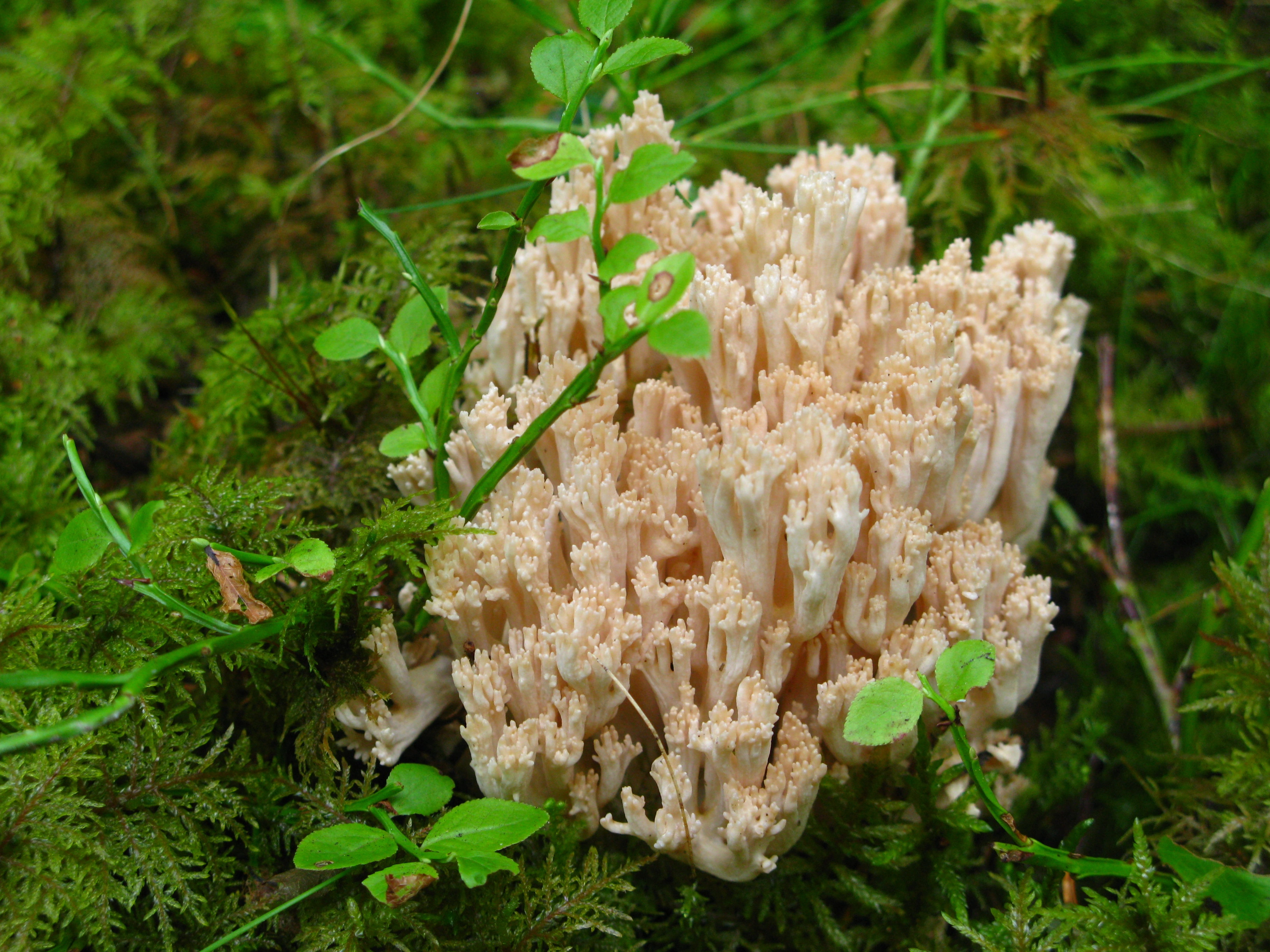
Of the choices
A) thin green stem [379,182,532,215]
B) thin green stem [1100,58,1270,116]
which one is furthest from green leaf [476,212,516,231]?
thin green stem [1100,58,1270,116]

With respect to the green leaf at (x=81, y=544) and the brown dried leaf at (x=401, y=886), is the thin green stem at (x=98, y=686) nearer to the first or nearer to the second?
the green leaf at (x=81, y=544)

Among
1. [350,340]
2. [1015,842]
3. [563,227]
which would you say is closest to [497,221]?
[563,227]

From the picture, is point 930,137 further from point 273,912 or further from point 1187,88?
point 273,912

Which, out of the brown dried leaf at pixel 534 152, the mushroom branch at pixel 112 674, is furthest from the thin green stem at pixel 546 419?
the mushroom branch at pixel 112 674

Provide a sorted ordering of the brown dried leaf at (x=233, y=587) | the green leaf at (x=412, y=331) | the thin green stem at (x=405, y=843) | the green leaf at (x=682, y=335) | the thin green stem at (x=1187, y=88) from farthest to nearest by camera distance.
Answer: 1. the thin green stem at (x=1187, y=88)
2. the green leaf at (x=412, y=331)
3. the brown dried leaf at (x=233, y=587)
4. the thin green stem at (x=405, y=843)
5. the green leaf at (x=682, y=335)

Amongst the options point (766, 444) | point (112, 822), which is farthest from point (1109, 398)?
point (112, 822)

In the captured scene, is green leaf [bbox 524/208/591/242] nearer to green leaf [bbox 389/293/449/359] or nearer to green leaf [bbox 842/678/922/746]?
green leaf [bbox 389/293/449/359]

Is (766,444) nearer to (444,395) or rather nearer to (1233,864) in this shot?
(444,395)
